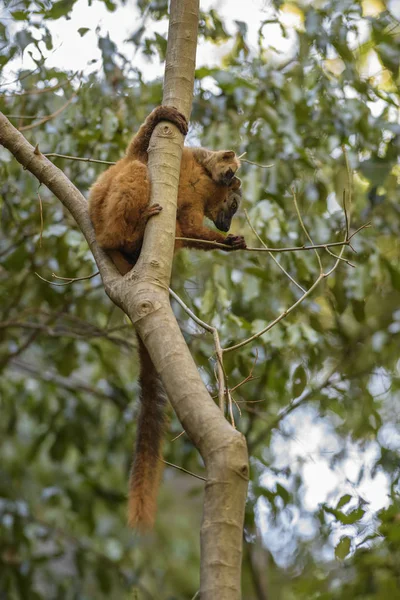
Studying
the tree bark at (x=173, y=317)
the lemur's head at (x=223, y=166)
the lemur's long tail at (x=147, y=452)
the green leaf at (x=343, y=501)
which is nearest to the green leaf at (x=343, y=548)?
A: the green leaf at (x=343, y=501)

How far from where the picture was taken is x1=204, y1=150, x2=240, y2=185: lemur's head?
437cm

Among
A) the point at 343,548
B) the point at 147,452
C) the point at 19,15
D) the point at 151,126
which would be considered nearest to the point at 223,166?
the point at 151,126

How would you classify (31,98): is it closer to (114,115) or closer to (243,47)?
(114,115)

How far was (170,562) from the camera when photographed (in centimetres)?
841

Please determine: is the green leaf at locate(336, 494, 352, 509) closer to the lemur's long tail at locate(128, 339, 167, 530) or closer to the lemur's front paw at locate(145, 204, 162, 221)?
the lemur's long tail at locate(128, 339, 167, 530)

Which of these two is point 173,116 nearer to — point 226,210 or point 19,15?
point 19,15

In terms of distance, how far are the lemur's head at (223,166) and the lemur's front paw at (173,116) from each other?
4.83ft

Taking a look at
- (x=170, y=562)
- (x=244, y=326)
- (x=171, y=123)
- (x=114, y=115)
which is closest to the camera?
(x=171, y=123)

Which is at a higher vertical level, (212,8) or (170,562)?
(212,8)

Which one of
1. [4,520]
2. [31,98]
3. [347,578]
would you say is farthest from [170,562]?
[31,98]

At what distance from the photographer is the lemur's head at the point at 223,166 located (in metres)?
4.37

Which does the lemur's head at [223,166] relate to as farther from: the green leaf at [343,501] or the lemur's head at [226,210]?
the green leaf at [343,501]

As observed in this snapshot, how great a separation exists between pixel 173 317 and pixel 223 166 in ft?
8.03

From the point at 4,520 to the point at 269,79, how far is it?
4.15 meters
